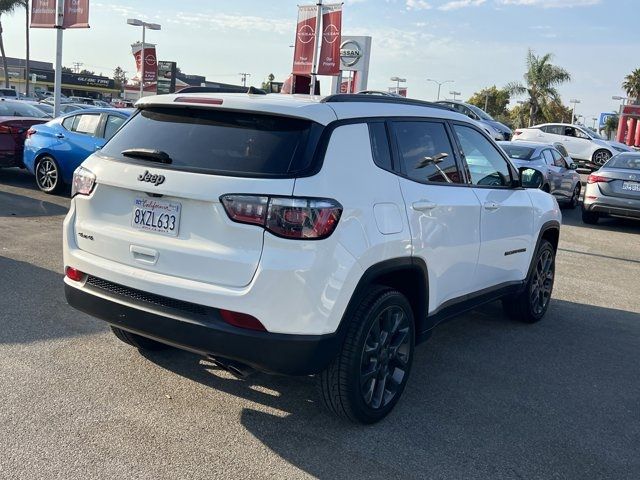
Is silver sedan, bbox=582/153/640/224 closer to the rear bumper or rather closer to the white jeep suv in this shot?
the white jeep suv

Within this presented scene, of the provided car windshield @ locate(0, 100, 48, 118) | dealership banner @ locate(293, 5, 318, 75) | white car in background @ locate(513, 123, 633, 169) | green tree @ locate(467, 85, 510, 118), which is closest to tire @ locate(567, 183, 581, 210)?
dealership banner @ locate(293, 5, 318, 75)

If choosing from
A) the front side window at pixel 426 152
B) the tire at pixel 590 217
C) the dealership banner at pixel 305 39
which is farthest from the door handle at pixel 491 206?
the dealership banner at pixel 305 39

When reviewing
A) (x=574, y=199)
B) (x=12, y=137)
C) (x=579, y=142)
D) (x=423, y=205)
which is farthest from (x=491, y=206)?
(x=579, y=142)

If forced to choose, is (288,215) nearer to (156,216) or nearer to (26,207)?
(156,216)

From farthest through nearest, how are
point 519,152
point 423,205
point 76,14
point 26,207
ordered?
point 76,14 → point 519,152 → point 26,207 → point 423,205

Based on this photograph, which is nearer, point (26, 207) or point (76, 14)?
point (26, 207)

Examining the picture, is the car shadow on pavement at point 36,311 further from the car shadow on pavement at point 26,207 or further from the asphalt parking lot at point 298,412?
the car shadow on pavement at point 26,207

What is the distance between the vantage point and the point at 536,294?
620 cm

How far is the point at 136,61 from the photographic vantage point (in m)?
31.2

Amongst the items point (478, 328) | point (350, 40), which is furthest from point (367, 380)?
point (350, 40)

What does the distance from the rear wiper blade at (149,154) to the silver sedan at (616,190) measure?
35.3 ft

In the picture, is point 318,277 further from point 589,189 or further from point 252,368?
point 589,189

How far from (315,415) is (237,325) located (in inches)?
38.0

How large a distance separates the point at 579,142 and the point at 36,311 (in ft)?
80.1
